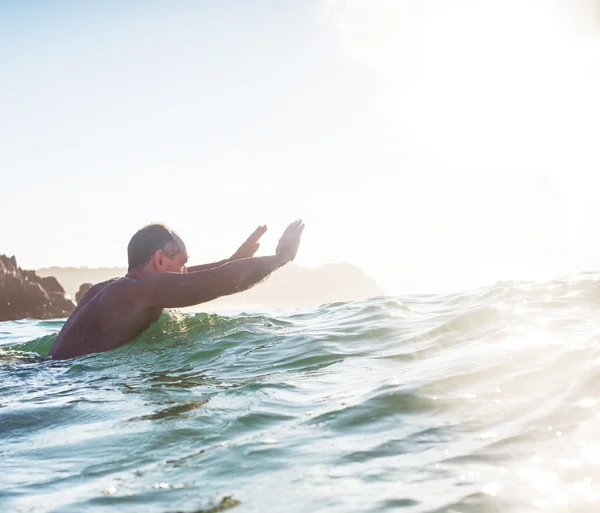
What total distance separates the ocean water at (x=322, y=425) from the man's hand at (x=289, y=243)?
3.03 ft

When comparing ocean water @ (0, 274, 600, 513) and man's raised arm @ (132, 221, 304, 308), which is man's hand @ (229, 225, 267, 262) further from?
ocean water @ (0, 274, 600, 513)

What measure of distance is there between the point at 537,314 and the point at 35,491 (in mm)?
5340

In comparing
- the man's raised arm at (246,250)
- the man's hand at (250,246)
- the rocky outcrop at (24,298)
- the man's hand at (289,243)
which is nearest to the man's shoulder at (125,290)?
the man's hand at (289,243)

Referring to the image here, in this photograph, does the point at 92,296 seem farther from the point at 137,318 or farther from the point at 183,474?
the point at 183,474

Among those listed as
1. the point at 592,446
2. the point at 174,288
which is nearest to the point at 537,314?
the point at 174,288

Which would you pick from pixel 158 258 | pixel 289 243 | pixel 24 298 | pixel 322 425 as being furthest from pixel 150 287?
pixel 24 298

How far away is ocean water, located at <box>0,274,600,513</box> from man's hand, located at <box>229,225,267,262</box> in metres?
2.13

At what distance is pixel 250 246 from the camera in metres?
8.90

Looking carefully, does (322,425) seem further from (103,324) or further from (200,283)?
(103,324)

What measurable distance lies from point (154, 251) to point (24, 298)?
21.2 meters

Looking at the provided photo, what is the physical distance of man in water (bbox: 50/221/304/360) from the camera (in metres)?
6.61

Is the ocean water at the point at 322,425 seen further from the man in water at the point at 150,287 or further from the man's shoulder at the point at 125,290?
the man's shoulder at the point at 125,290

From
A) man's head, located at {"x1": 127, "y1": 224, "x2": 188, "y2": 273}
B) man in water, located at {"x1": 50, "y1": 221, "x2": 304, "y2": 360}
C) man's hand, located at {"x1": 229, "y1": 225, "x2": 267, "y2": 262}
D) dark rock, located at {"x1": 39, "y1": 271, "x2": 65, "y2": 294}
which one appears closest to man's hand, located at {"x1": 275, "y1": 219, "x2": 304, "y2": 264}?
man in water, located at {"x1": 50, "y1": 221, "x2": 304, "y2": 360}

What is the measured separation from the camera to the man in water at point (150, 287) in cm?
661
